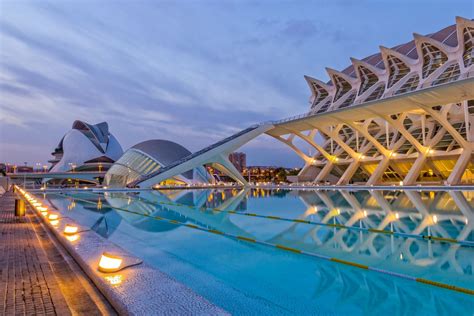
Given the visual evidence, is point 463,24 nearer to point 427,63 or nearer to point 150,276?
point 427,63

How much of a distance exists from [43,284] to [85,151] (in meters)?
61.2

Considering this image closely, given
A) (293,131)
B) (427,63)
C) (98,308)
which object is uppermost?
(427,63)

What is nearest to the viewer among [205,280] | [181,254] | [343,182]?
[205,280]

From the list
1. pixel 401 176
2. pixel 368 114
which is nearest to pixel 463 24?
pixel 368 114

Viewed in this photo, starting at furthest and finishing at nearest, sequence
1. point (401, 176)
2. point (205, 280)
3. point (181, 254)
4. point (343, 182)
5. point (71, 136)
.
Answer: point (71, 136)
point (401, 176)
point (343, 182)
point (181, 254)
point (205, 280)

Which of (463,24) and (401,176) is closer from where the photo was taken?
(463,24)

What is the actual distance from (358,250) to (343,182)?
2677cm

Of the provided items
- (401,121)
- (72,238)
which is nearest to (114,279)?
(72,238)

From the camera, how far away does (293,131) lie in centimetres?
3462

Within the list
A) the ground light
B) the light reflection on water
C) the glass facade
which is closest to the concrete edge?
the light reflection on water

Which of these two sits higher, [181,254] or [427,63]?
[427,63]

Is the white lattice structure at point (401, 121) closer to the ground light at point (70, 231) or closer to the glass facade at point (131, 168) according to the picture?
the glass facade at point (131, 168)

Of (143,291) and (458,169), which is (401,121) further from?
(143,291)

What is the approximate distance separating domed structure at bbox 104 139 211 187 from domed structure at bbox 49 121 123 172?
2520 cm
